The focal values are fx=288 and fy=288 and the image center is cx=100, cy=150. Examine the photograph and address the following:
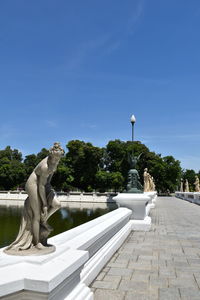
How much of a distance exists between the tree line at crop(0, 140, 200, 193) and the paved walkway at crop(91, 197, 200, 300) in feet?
120

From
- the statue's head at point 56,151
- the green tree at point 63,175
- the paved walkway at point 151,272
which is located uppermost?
the green tree at point 63,175

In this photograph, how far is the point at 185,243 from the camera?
711 centimetres

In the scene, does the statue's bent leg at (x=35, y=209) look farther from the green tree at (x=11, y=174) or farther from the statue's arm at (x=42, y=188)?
the green tree at (x=11, y=174)

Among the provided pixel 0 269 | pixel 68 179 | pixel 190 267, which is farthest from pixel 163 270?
pixel 68 179

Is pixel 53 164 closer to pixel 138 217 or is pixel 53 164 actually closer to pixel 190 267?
pixel 190 267

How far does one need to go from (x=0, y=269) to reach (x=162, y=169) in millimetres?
47911

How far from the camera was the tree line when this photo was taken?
1773 inches

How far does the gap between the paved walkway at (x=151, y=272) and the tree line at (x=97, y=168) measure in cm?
3667

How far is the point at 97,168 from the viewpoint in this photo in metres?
46.2

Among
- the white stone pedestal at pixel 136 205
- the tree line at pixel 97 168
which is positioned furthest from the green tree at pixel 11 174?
the white stone pedestal at pixel 136 205

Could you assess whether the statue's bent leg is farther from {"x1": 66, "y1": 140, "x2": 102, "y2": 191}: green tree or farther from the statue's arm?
{"x1": 66, "y1": 140, "x2": 102, "y2": 191}: green tree

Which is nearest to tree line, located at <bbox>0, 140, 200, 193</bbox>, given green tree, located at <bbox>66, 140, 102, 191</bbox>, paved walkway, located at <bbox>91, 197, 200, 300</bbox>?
green tree, located at <bbox>66, 140, 102, 191</bbox>

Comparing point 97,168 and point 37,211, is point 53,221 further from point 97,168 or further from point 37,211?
point 97,168

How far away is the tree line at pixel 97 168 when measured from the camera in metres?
45.0
